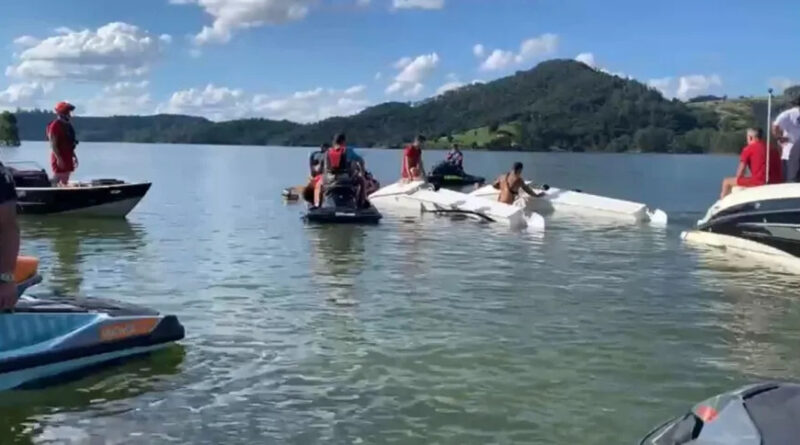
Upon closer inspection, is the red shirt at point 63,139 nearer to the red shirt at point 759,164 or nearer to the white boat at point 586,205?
the white boat at point 586,205

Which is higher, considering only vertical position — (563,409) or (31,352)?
(31,352)

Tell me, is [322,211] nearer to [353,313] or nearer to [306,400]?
[353,313]

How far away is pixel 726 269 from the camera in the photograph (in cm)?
1542

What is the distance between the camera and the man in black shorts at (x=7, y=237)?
6.40 metres

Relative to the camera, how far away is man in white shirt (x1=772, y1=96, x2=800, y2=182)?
1612 cm

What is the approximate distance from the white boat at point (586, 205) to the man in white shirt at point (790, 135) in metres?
7.72

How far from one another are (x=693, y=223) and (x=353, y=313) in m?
16.0

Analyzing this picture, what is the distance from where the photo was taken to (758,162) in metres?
17.7

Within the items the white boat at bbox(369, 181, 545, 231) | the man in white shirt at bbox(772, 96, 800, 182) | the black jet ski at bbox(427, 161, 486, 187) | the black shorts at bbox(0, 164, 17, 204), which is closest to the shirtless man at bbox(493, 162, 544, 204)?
the white boat at bbox(369, 181, 545, 231)

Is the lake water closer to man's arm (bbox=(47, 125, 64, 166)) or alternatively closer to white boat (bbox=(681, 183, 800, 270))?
white boat (bbox=(681, 183, 800, 270))

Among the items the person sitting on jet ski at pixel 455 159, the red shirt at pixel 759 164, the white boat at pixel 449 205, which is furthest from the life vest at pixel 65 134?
the person sitting on jet ski at pixel 455 159

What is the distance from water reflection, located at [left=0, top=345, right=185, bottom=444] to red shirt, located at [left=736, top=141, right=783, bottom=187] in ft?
39.9

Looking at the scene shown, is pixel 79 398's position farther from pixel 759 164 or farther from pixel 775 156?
pixel 759 164

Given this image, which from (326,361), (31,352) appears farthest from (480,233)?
(31,352)
